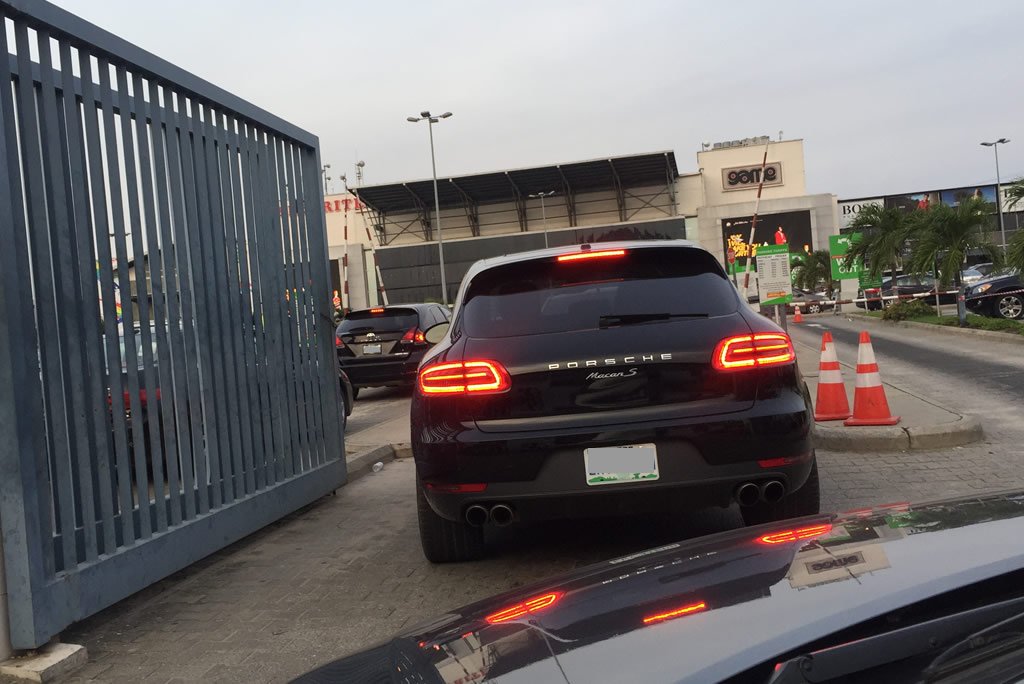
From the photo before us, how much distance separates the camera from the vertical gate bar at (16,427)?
356 cm

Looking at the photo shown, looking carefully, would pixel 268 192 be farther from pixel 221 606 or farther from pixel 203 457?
pixel 221 606

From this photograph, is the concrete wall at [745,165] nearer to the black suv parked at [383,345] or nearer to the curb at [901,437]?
the black suv parked at [383,345]

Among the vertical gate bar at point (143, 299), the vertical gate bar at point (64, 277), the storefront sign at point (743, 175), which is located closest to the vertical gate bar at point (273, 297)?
the vertical gate bar at point (143, 299)

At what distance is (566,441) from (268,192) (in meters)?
3.28

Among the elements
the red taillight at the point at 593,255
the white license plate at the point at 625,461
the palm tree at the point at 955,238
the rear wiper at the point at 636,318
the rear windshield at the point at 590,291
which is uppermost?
the palm tree at the point at 955,238

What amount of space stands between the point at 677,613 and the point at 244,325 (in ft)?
14.8

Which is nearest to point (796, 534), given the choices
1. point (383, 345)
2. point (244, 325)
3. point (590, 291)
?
point (590, 291)

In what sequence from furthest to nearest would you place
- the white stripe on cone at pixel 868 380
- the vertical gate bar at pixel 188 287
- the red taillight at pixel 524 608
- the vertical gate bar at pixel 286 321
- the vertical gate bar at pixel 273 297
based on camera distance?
the white stripe on cone at pixel 868 380
the vertical gate bar at pixel 286 321
the vertical gate bar at pixel 273 297
the vertical gate bar at pixel 188 287
the red taillight at pixel 524 608

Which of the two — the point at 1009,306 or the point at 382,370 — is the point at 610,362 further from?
the point at 1009,306

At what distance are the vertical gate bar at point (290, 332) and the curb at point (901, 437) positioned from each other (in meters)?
4.23

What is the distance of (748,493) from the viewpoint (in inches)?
159

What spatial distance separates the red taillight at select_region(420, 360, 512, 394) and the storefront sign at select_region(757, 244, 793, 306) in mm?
8327

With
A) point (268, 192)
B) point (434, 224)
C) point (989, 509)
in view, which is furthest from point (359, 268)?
point (989, 509)

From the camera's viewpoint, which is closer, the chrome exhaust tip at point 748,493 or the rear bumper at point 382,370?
the chrome exhaust tip at point 748,493
